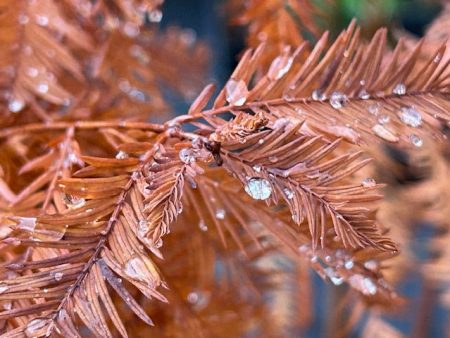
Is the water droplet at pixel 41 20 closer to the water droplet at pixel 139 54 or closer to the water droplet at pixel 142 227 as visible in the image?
the water droplet at pixel 139 54

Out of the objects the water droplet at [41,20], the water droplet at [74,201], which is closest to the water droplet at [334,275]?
the water droplet at [74,201]

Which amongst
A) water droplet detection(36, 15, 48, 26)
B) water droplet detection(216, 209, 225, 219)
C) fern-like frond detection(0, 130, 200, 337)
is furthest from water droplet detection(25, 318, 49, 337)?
water droplet detection(36, 15, 48, 26)

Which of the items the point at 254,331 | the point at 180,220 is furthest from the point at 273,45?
the point at 254,331

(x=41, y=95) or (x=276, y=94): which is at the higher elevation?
(x=41, y=95)

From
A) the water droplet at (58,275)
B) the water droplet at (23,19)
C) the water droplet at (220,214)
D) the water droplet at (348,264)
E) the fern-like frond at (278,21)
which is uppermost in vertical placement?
the water droplet at (23,19)

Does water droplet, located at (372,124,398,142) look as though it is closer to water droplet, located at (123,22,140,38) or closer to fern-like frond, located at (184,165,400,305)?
fern-like frond, located at (184,165,400,305)

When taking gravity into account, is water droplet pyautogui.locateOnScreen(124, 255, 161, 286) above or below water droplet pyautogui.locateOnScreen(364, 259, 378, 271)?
above

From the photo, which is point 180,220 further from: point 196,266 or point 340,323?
point 340,323
